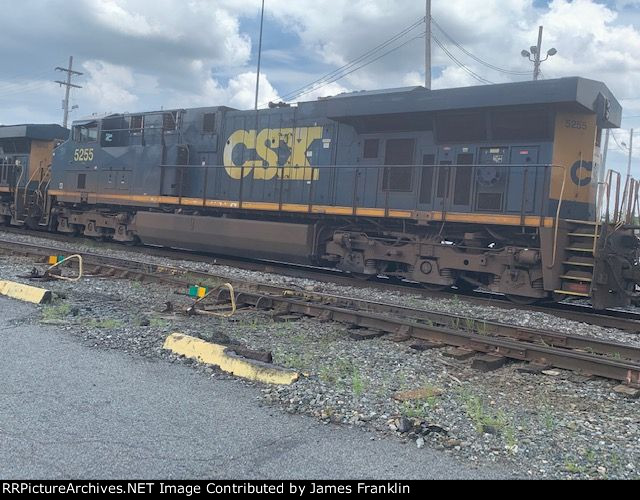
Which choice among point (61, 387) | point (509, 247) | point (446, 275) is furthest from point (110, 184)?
point (61, 387)

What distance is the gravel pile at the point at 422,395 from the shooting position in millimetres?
3760

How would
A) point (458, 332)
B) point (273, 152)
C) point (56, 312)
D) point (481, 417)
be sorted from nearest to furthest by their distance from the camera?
point (481, 417) < point (458, 332) < point (56, 312) < point (273, 152)

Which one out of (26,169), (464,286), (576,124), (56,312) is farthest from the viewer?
(26,169)

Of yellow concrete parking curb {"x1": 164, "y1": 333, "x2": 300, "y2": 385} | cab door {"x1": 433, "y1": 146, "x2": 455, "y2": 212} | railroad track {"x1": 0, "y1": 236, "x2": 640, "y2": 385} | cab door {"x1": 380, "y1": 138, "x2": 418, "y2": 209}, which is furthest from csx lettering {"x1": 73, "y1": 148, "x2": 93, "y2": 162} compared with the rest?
yellow concrete parking curb {"x1": 164, "y1": 333, "x2": 300, "y2": 385}

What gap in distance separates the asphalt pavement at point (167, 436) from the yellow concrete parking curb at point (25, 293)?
10.0 feet

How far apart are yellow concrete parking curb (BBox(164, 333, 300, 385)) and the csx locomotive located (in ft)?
19.7

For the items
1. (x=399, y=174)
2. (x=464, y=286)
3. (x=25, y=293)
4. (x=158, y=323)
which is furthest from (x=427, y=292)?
(x=25, y=293)

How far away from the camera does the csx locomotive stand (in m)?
9.58

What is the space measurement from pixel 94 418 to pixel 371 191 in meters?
8.76

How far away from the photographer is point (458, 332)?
679 centimetres

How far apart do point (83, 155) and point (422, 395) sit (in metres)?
15.7

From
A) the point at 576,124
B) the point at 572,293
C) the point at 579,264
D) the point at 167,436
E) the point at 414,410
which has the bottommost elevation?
the point at 167,436

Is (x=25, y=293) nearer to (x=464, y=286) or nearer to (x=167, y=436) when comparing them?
(x=167, y=436)

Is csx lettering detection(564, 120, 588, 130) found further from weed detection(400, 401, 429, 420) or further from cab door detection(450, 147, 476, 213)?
weed detection(400, 401, 429, 420)
